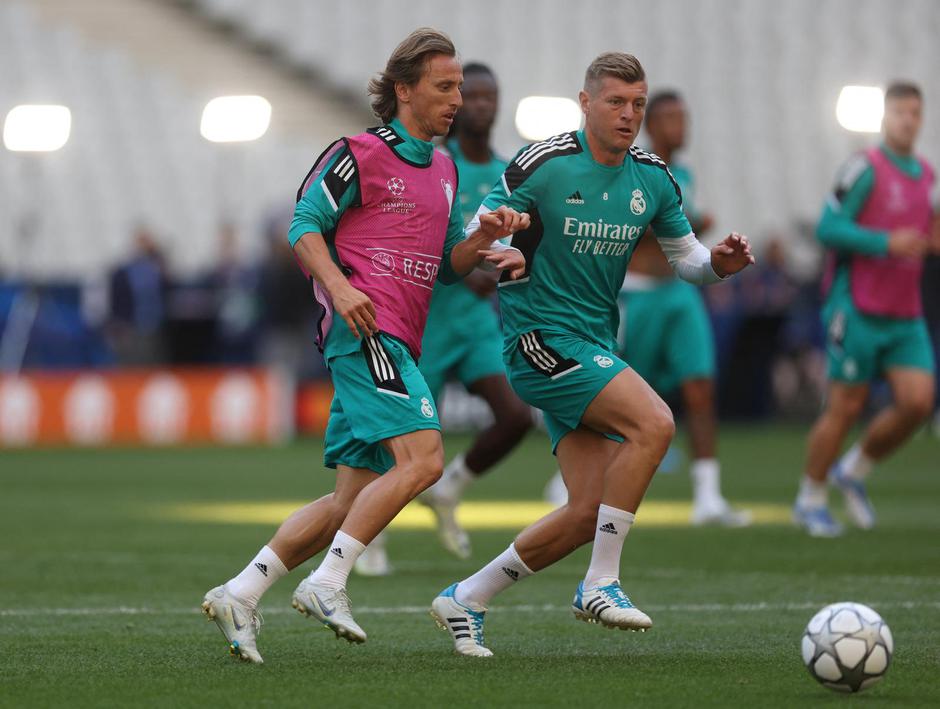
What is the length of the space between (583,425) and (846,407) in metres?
4.63

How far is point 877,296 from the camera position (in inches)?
414

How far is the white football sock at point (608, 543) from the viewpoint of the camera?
616 centimetres

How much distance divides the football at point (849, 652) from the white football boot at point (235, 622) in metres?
1.84

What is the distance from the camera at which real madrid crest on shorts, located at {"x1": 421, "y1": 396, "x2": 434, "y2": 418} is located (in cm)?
594

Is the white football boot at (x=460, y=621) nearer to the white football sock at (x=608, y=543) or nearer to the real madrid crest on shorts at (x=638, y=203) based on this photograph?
the white football sock at (x=608, y=543)

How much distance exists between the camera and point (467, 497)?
45.2ft

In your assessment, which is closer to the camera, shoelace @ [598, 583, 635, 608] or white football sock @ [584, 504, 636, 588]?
shoelace @ [598, 583, 635, 608]

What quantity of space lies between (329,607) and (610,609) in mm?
978

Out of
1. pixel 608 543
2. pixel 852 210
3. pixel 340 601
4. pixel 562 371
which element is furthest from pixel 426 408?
pixel 852 210

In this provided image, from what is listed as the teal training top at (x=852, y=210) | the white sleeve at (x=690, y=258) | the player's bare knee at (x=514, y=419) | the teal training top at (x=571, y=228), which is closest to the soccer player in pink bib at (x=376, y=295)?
the teal training top at (x=571, y=228)

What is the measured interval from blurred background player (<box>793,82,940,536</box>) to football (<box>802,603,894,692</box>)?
5373 millimetres

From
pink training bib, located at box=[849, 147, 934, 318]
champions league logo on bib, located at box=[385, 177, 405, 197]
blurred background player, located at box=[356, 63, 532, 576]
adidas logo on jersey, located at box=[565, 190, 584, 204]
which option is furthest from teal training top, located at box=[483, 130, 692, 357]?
pink training bib, located at box=[849, 147, 934, 318]

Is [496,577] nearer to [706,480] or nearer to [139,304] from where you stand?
[706,480]

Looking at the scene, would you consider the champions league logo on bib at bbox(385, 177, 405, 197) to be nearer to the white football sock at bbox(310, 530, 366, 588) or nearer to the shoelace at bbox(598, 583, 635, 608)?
the white football sock at bbox(310, 530, 366, 588)
